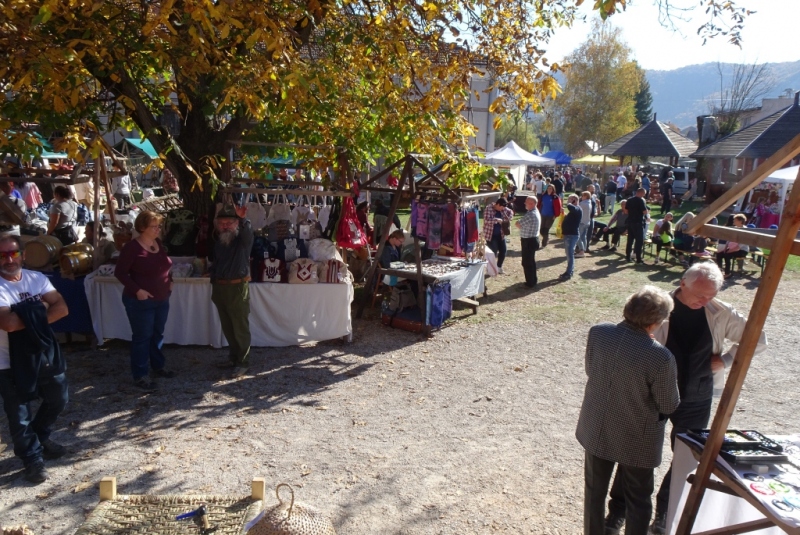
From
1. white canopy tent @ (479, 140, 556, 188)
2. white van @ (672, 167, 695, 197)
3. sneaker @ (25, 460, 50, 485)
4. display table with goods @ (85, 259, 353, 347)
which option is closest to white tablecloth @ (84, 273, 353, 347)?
display table with goods @ (85, 259, 353, 347)

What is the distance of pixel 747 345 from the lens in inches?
107

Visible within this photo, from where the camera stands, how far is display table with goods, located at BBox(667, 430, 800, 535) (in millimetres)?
2736

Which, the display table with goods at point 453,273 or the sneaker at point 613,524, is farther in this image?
the display table with goods at point 453,273

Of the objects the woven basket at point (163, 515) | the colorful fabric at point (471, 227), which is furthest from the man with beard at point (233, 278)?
the colorful fabric at point (471, 227)

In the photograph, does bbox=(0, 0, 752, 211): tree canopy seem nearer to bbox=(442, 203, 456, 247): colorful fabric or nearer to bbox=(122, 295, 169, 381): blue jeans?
bbox=(442, 203, 456, 247): colorful fabric

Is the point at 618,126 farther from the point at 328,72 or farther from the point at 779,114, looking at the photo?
the point at 328,72

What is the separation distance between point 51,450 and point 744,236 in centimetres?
485

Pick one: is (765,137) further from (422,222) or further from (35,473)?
(35,473)

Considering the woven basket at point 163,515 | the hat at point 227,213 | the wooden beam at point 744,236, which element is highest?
the hat at point 227,213

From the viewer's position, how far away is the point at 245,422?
5.63 m

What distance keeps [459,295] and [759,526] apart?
20.7 feet

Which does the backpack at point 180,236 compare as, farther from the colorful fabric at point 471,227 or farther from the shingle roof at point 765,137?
the shingle roof at point 765,137

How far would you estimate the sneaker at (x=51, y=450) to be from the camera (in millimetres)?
4820

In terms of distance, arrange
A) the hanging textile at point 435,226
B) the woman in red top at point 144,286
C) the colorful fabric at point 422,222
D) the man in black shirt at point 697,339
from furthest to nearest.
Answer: the colorful fabric at point 422,222, the hanging textile at point 435,226, the woman in red top at point 144,286, the man in black shirt at point 697,339
